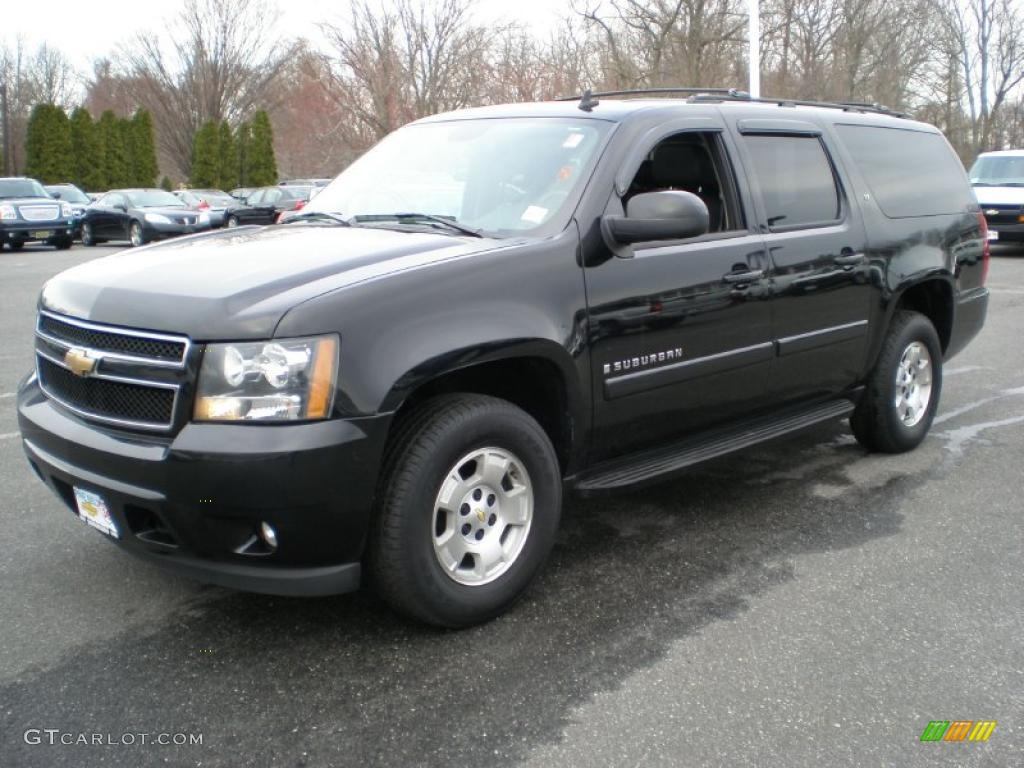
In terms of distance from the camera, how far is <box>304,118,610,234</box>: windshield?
12.4ft

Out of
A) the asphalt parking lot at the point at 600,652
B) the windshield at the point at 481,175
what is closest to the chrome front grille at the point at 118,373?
the asphalt parking lot at the point at 600,652

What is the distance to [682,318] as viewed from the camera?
12.7 feet

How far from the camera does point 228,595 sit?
361 cm

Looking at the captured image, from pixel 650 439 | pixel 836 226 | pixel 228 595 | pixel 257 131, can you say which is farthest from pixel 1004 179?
pixel 257 131

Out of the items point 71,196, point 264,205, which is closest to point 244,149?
point 71,196

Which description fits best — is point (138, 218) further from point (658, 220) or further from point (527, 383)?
point (658, 220)

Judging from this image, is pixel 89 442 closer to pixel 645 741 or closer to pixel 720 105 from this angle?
pixel 645 741

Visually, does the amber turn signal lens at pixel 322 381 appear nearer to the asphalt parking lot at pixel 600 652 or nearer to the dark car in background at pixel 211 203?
the asphalt parking lot at pixel 600 652

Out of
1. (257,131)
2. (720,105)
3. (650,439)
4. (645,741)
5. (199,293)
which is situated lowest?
(645,741)

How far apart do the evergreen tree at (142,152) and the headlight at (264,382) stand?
43525mm

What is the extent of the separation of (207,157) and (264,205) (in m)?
19.1

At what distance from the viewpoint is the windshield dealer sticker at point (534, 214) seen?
3.68 m

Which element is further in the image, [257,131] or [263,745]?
[257,131]

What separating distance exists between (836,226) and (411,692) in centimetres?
307
